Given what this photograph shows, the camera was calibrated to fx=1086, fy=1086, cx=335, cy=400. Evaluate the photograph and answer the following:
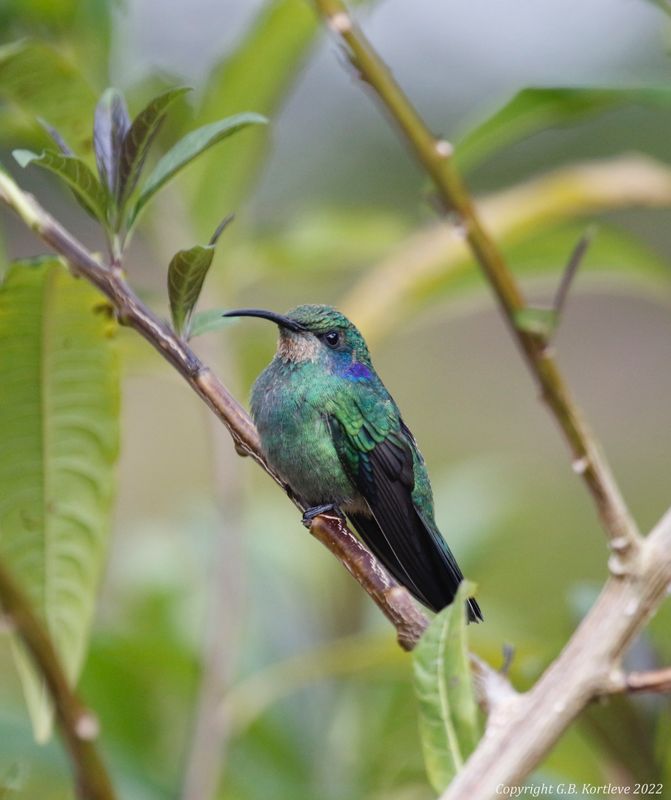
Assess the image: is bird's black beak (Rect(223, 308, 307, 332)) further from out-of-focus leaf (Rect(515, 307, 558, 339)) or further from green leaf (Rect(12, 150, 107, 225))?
out-of-focus leaf (Rect(515, 307, 558, 339))

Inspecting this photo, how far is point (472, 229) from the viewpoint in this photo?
1513 millimetres

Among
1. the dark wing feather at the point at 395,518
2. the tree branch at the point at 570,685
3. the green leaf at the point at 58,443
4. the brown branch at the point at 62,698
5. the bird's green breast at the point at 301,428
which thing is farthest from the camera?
the bird's green breast at the point at 301,428

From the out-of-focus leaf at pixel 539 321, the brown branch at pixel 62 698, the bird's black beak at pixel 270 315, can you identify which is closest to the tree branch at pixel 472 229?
the out-of-focus leaf at pixel 539 321

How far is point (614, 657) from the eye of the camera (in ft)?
3.49

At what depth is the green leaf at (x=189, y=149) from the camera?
4.42ft

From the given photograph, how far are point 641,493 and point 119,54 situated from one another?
7.51m

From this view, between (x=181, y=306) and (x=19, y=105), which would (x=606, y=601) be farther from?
(x=19, y=105)

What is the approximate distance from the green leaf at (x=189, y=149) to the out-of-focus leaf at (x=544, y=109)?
66 centimetres

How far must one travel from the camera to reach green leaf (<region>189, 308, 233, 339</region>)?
4.43 ft

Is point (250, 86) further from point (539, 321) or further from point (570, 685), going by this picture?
point (570, 685)

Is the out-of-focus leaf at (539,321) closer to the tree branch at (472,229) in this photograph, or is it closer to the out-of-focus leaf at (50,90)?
the tree branch at (472,229)

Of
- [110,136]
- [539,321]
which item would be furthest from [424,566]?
[110,136]

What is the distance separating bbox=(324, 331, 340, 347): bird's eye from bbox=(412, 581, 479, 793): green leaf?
79cm

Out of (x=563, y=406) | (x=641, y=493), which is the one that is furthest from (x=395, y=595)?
(x=641, y=493)
